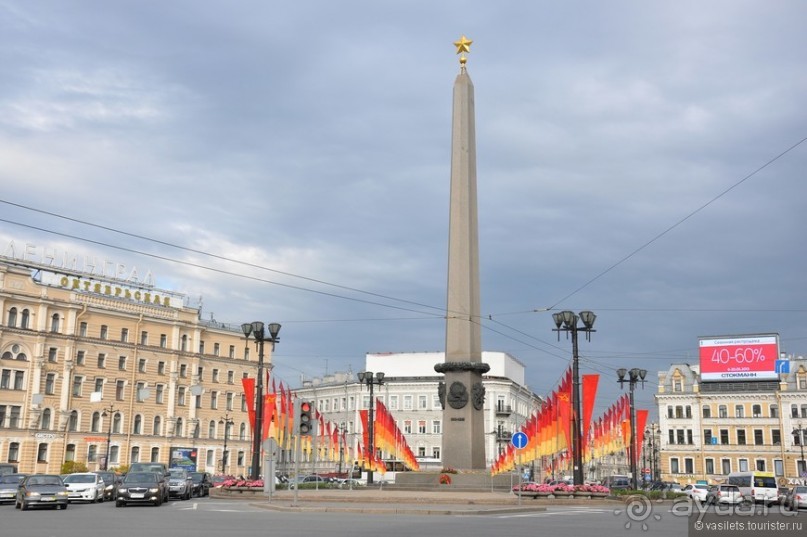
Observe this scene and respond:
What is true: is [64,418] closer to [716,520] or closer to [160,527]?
[160,527]

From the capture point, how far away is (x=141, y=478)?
97.0 ft

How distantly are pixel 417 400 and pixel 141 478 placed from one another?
73832 millimetres

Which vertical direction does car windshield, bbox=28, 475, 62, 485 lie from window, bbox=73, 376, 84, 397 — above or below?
below

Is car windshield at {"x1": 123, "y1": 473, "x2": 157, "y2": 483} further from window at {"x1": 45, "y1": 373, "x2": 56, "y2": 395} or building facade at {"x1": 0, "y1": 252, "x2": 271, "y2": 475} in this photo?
window at {"x1": 45, "y1": 373, "x2": 56, "y2": 395}

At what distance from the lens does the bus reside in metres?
40.4

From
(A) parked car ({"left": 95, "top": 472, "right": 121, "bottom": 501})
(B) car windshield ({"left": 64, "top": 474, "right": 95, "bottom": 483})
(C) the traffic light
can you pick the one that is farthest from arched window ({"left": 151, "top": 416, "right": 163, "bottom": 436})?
(C) the traffic light

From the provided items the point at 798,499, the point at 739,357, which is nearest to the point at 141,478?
the point at 798,499

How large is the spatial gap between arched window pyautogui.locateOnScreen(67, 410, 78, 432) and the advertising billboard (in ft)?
204

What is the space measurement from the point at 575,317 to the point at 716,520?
53.8 feet

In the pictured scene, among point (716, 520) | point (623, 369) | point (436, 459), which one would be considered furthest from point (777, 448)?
point (716, 520)

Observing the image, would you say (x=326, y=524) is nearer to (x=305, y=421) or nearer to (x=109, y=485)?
(x=305, y=421)

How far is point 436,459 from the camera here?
309ft

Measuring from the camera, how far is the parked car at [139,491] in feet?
92.8

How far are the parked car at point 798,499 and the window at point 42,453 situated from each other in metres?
59.8
